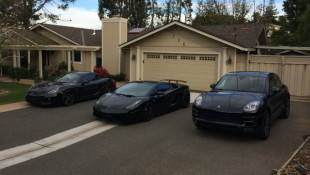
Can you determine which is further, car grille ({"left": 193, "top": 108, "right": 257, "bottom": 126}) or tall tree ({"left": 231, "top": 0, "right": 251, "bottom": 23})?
tall tree ({"left": 231, "top": 0, "right": 251, "bottom": 23})

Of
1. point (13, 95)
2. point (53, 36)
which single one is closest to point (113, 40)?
point (53, 36)

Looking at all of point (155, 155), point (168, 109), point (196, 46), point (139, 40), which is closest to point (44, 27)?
point (139, 40)

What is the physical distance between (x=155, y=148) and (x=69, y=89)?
596 cm

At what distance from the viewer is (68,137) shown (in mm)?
7301

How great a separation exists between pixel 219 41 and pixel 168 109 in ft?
19.4

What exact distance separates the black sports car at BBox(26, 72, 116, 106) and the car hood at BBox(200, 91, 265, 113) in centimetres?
582

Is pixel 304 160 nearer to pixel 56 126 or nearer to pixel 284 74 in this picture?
pixel 56 126

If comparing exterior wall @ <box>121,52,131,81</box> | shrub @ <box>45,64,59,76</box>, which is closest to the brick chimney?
exterior wall @ <box>121,52,131,81</box>

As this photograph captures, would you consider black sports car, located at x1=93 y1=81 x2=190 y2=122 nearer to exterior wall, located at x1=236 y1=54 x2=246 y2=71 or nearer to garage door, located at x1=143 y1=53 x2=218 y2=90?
garage door, located at x1=143 y1=53 x2=218 y2=90

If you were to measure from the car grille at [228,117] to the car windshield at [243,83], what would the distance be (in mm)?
1323

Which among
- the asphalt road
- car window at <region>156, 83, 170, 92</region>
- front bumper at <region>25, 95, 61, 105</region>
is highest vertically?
car window at <region>156, 83, 170, 92</region>

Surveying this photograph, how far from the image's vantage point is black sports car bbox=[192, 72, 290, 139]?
6.64 m

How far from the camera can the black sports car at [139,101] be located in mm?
8320

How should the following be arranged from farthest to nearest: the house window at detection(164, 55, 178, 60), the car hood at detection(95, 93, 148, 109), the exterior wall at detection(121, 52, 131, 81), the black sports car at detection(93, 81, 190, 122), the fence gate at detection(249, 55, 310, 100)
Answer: the exterior wall at detection(121, 52, 131, 81) < the house window at detection(164, 55, 178, 60) < the fence gate at detection(249, 55, 310, 100) < the car hood at detection(95, 93, 148, 109) < the black sports car at detection(93, 81, 190, 122)
